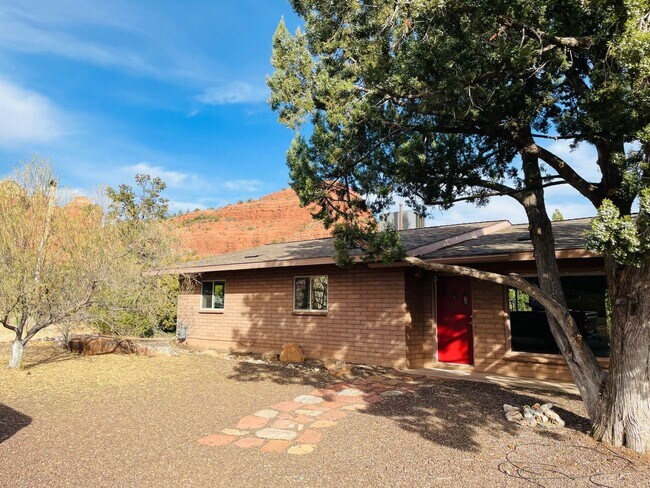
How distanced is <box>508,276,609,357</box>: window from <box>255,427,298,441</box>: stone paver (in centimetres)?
587

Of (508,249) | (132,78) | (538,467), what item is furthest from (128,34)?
(538,467)

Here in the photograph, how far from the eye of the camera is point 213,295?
14266 mm

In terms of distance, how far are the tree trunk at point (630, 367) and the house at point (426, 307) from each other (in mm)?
3153

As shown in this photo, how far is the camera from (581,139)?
17.5 feet

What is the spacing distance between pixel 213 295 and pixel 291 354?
15.3 ft

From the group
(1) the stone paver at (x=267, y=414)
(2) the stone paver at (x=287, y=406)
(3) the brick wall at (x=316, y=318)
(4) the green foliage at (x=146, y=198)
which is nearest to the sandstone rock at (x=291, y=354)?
(3) the brick wall at (x=316, y=318)

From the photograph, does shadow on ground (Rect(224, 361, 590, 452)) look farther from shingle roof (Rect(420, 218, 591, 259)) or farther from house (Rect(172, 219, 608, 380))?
shingle roof (Rect(420, 218, 591, 259))

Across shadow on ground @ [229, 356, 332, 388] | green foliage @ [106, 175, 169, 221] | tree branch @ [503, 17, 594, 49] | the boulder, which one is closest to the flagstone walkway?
shadow on ground @ [229, 356, 332, 388]

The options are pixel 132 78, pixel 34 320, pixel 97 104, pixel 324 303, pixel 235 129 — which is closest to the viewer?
pixel 34 320

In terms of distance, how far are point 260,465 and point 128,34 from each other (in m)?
12.5

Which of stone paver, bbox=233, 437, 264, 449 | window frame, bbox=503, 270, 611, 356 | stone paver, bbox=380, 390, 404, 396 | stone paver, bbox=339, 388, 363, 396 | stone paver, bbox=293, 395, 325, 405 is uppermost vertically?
window frame, bbox=503, 270, 611, 356

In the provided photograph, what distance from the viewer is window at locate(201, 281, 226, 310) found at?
46.0ft

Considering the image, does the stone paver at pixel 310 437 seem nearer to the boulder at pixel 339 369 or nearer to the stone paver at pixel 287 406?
the stone paver at pixel 287 406

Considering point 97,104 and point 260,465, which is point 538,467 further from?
point 97,104
